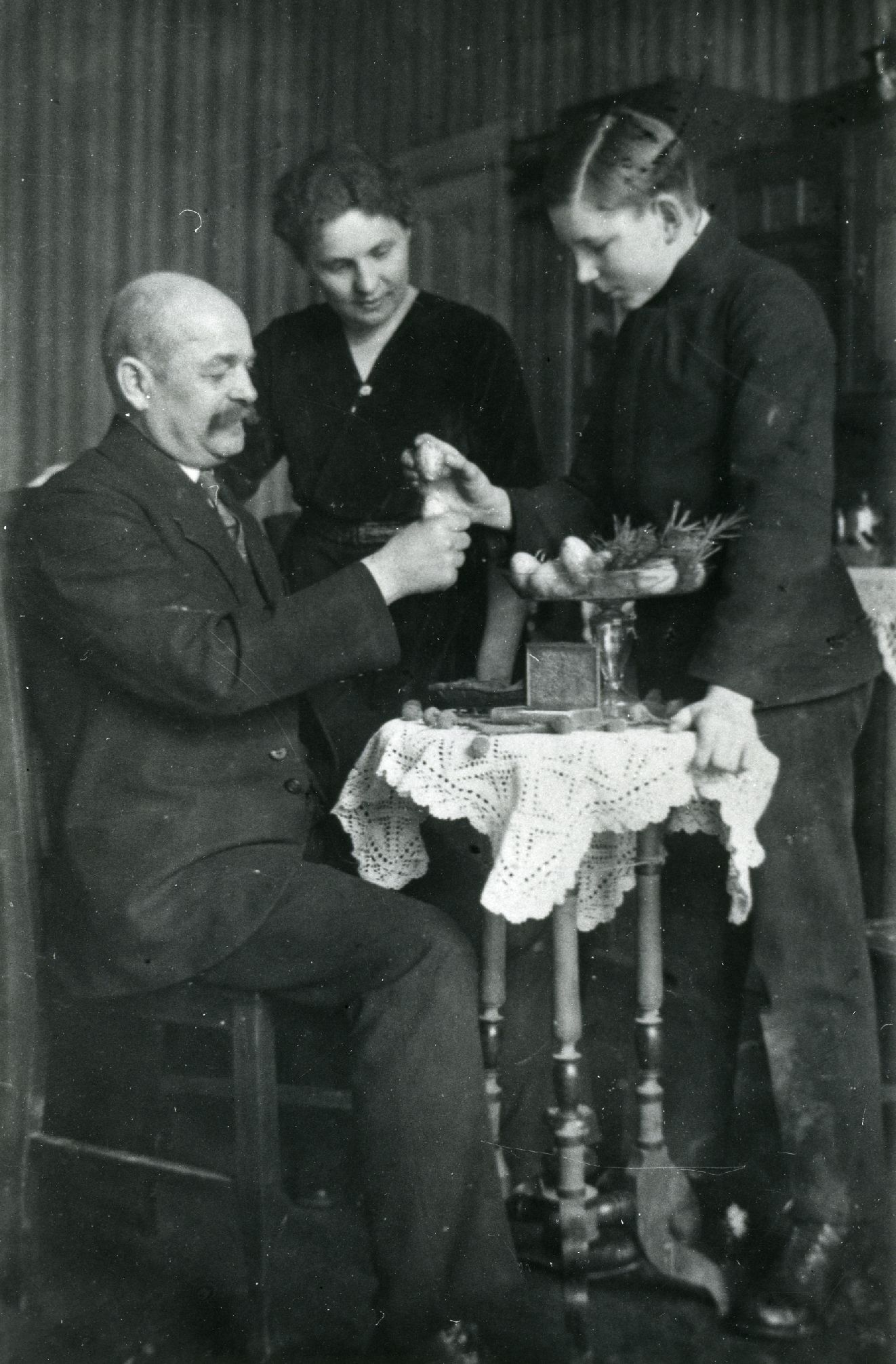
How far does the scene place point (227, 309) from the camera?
83.9 inches

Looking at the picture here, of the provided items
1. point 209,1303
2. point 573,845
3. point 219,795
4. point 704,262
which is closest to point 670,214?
point 704,262

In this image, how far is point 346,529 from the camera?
7.93 ft

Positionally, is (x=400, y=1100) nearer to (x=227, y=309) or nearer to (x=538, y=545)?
(x=538, y=545)

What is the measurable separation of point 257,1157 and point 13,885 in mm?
563

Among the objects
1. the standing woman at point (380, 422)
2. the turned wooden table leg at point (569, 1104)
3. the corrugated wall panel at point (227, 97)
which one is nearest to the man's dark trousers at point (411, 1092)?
the turned wooden table leg at point (569, 1104)

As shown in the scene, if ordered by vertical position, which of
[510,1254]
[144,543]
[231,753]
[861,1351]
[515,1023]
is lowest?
[861,1351]

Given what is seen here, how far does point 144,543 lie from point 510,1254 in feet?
3.99

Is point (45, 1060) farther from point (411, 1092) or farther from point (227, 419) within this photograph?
point (227, 419)

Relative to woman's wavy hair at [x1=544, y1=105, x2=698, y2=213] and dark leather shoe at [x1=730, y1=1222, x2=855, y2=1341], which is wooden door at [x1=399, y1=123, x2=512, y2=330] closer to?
woman's wavy hair at [x1=544, y1=105, x2=698, y2=213]

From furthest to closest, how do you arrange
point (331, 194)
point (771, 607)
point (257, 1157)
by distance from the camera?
point (331, 194) → point (771, 607) → point (257, 1157)

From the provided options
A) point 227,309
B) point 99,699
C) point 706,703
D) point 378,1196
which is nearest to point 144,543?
point 99,699

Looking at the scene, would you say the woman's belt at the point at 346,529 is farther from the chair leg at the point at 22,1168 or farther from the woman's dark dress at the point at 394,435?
the chair leg at the point at 22,1168

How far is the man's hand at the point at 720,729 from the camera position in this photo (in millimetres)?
1915

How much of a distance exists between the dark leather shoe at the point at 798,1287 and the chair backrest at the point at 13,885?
117cm
